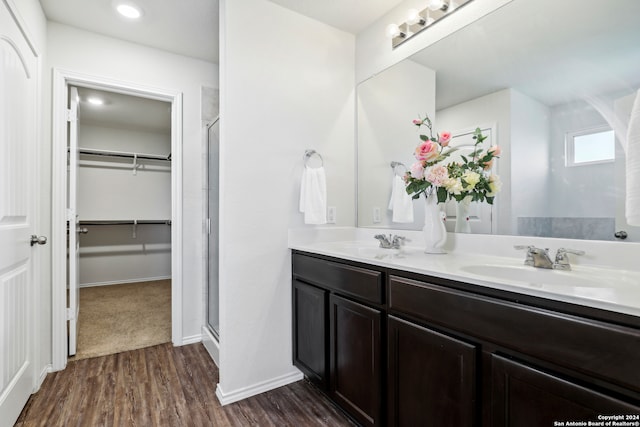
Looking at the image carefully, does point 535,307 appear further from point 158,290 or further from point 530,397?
point 158,290

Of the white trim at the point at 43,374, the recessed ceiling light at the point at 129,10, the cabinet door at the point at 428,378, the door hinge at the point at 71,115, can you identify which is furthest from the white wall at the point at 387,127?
the white trim at the point at 43,374

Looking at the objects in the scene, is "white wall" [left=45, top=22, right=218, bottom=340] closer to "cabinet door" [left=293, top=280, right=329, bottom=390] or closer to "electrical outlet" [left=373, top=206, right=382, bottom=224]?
"cabinet door" [left=293, top=280, right=329, bottom=390]

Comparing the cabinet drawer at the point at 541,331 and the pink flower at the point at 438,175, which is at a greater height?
the pink flower at the point at 438,175

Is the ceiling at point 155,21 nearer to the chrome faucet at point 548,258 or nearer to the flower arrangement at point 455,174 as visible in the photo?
the flower arrangement at point 455,174

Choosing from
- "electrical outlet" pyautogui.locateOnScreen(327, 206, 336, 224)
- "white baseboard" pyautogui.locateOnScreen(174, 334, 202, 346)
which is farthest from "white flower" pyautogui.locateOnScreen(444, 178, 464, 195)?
"white baseboard" pyautogui.locateOnScreen(174, 334, 202, 346)

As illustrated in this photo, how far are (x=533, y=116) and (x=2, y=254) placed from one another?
2.53m

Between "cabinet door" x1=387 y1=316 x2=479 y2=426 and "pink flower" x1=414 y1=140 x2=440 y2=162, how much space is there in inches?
32.8

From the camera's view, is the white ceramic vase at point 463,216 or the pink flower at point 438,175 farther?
the white ceramic vase at point 463,216

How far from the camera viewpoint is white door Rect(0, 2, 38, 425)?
146cm

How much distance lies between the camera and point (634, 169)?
2.90 ft

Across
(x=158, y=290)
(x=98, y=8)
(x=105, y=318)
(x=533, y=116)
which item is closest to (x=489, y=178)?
(x=533, y=116)

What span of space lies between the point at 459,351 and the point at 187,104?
274 cm

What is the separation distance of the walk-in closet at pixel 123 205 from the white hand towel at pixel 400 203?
2803mm

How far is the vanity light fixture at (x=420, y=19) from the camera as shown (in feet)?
5.82
